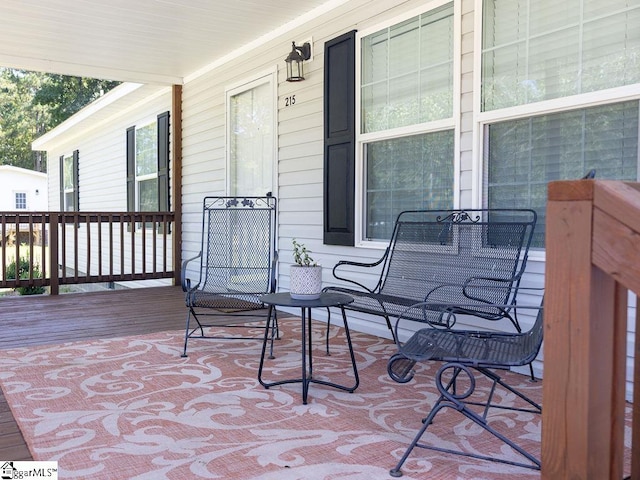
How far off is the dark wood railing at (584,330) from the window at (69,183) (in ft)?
42.5

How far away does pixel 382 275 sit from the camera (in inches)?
156

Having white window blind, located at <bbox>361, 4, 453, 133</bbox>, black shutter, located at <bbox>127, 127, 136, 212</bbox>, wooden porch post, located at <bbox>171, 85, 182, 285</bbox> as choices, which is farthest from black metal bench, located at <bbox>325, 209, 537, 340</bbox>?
black shutter, located at <bbox>127, 127, 136, 212</bbox>

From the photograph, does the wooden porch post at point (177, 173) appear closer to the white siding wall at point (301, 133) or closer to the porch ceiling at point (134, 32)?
the white siding wall at point (301, 133)

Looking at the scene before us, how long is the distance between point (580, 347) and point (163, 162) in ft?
24.4

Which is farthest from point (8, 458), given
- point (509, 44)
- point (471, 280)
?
point (509, 44)

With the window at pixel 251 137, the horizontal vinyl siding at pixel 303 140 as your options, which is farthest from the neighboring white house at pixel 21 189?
the window at pixel 251 137

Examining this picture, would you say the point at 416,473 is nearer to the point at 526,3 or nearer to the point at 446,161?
the point at 446,161

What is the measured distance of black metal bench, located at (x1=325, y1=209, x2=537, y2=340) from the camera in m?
3.15

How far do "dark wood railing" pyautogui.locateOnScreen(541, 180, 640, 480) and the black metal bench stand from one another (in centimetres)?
166

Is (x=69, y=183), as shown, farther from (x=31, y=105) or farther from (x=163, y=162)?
(x=31, y=105)

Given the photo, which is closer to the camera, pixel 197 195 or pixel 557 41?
pixel 557 41

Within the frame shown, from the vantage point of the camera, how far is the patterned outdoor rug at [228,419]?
2023 mm

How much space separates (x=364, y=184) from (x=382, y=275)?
0.87 m

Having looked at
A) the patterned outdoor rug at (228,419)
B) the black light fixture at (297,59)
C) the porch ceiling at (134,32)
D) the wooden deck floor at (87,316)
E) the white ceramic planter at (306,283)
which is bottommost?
the patterned outdoor rug at (228,419)
